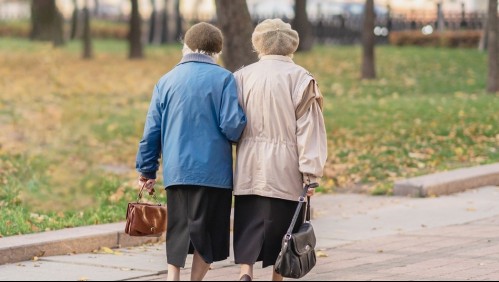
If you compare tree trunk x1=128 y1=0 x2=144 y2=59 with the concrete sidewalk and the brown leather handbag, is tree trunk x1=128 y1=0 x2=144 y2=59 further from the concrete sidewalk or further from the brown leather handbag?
the brown leather handbag

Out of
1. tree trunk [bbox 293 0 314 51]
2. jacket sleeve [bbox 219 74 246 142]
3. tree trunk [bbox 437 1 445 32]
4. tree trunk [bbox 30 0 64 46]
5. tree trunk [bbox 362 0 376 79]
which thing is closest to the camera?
jacket sleeve [bbox 219 74 246 142]

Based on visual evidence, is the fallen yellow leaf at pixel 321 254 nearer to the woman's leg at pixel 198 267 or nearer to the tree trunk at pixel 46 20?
the woman's leg at pixel 198 267

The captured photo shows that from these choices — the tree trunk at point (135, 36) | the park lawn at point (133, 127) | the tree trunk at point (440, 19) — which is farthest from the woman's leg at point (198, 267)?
the tree trunk at point (440, 19)

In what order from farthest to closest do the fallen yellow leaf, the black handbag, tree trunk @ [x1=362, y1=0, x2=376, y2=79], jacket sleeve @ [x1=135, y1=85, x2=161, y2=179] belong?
tree trunk @ [x1=362, y1=0, x2=376, y2=79], the fallen yellow leaf, jacket sleeve @ [x1=135, y1=85, x2=161, y2=179], the black handbag

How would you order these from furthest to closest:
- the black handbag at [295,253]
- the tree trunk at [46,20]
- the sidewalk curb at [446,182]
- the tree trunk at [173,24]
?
1. the tree trunk at [173,24]
2. the tree trunk at [46,20]
3. the sidewalk curb at [446,182]
4. the black handbag at [295,253]

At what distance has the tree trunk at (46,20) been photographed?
39938 millimetres

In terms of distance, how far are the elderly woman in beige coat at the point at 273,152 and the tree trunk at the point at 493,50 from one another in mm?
14572

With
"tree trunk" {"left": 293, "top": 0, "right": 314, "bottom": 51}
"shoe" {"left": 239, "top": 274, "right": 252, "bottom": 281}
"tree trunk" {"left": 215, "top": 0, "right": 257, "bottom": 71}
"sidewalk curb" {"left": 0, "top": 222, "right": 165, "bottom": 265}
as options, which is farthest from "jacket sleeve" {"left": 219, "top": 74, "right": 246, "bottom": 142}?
"tree trunk" {"left": 293, "top": 0, "right": 314, "bottom": 51}

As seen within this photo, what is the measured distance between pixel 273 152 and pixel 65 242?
Result: 8.38ft

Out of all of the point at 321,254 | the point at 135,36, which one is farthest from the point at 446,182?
the point at 135,36

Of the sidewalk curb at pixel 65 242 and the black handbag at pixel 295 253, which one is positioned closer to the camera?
the black handbag at pixel 295 253

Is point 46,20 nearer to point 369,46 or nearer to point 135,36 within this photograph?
point 135,36

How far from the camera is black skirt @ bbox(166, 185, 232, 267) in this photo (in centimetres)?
711

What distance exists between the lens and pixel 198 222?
7102 millimetres
